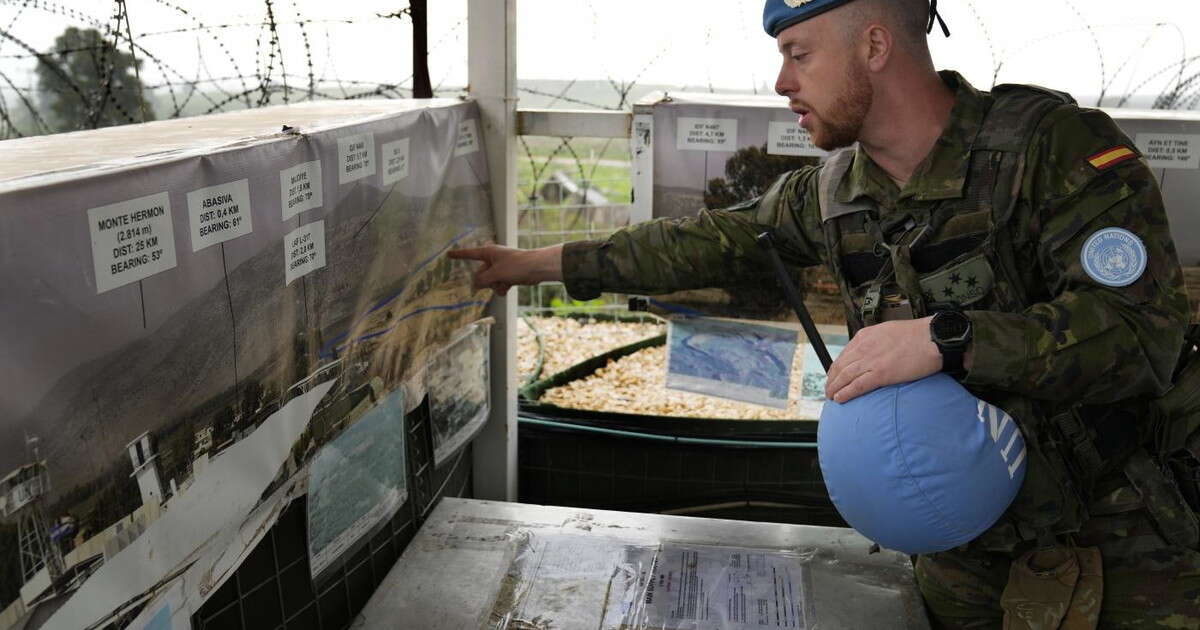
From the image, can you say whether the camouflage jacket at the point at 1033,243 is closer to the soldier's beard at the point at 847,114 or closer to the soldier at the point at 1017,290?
the soldier at the point at 1017,290

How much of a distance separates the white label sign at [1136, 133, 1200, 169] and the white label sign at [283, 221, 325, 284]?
2.03m

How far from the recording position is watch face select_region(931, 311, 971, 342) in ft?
4.83

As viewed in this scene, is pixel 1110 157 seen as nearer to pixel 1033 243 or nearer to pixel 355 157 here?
pixel 1033 243

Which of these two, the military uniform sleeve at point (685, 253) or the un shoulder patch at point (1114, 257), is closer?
the un shoulder patch at point (1114, 257)

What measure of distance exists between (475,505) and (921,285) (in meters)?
1.16

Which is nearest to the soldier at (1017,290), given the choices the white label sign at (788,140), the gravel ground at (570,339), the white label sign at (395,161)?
the white label sign at (788,140)

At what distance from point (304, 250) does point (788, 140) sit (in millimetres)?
1428

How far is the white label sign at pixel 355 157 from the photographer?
1612 millimetres

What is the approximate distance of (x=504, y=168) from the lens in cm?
246

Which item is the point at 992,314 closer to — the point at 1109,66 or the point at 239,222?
the point at 239,222

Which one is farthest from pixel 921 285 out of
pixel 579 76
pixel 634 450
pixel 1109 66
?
pixel 579 76

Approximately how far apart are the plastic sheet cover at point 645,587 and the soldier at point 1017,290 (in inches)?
12.5

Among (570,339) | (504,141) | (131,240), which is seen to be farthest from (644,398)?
(131,240)

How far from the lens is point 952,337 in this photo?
1472 millimetres
